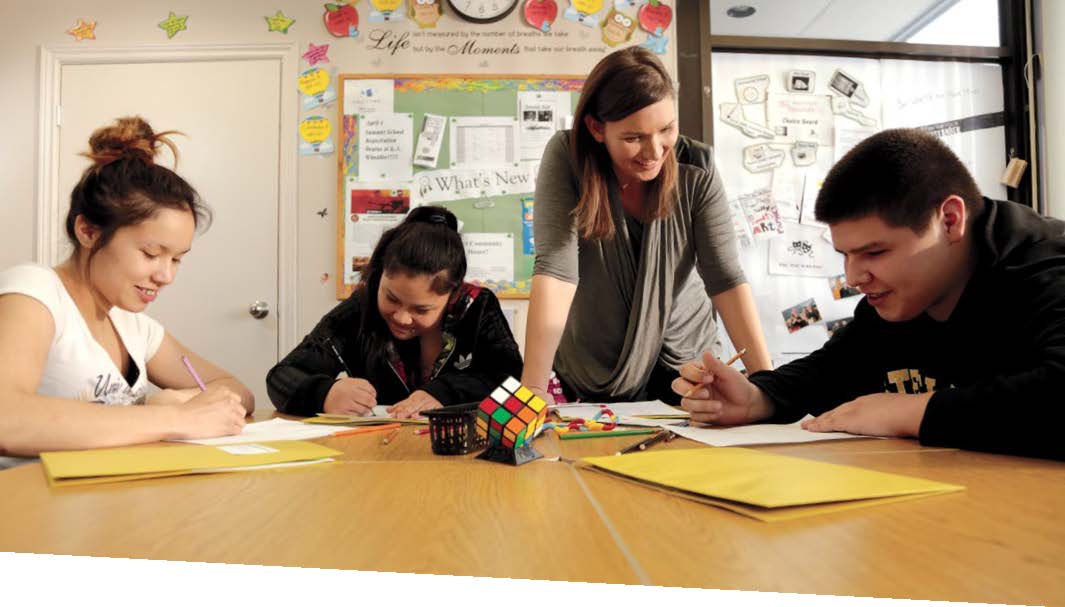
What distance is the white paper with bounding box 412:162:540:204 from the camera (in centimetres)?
260

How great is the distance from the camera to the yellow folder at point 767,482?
47 centimetres

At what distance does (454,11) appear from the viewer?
2.61 m

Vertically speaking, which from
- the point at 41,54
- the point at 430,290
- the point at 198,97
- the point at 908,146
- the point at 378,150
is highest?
the point at 41,54

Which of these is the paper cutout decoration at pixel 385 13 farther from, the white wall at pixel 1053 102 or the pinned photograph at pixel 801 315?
the white wall at pixel 1053 102

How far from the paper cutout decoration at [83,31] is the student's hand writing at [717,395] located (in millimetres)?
2700

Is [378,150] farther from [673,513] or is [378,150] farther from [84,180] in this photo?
[673,513]

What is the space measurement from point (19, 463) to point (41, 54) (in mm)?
2448

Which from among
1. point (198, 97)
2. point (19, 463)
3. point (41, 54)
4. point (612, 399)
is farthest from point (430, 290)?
point (41, 54)

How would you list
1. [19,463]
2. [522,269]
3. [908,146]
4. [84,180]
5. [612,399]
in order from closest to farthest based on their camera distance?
[19,463], [908,146], [84,180], [612,399], [522,269]

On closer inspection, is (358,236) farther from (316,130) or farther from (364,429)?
(364,429)

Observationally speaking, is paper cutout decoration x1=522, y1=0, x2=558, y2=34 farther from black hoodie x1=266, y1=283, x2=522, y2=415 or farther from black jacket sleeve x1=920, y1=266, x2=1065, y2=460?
black jacket sleeve x1=920, y1=266, x2=1065, y2=460

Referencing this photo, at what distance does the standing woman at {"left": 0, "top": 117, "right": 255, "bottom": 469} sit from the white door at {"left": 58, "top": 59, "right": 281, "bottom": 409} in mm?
1253

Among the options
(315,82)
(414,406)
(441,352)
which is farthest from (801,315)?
(315,82)

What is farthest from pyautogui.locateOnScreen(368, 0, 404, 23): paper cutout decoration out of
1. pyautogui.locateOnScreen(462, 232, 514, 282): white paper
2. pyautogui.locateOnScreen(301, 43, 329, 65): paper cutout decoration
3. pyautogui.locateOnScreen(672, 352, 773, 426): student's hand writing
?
pyautogui.locateOnScreen(672, 352, 773, 426): student's hand writing
